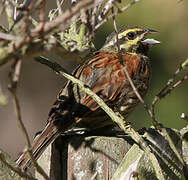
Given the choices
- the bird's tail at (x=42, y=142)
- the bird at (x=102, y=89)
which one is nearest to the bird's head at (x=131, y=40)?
the bird at (x=102, y=89)

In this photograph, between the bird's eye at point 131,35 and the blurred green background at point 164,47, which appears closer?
the bird's eye at point 131,35

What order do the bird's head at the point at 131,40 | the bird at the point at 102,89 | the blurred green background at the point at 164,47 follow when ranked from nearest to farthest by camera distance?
the bird at the point at 102,89 → the bird's head at the point at 131,40 → the blurred green background at the point at 164,47

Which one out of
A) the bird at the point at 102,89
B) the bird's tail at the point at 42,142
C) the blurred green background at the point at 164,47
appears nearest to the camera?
the bird's tail at the point at 42,142

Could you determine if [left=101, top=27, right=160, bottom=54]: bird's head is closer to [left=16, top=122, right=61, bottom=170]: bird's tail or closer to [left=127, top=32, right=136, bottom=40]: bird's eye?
[left=127, top=32, right=136, bottom=40]: bird's eye

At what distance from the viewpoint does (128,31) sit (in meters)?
4.07

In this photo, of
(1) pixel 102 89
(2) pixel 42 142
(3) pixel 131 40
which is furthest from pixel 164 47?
(2) pixel 42 142

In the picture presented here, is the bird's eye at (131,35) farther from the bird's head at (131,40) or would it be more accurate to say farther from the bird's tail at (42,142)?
the bird's tail at (42,142)

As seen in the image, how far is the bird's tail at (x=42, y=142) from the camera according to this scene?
2.64m

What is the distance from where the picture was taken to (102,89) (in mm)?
3586

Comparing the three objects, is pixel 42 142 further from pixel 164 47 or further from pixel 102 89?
pixel 164 47

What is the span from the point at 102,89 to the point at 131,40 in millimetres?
681

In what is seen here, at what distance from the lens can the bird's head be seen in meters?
4.06

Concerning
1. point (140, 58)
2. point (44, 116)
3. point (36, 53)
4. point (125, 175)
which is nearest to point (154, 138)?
point (125, 175)

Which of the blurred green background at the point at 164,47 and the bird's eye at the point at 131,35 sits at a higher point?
the bird's eye at the point at 131,35
